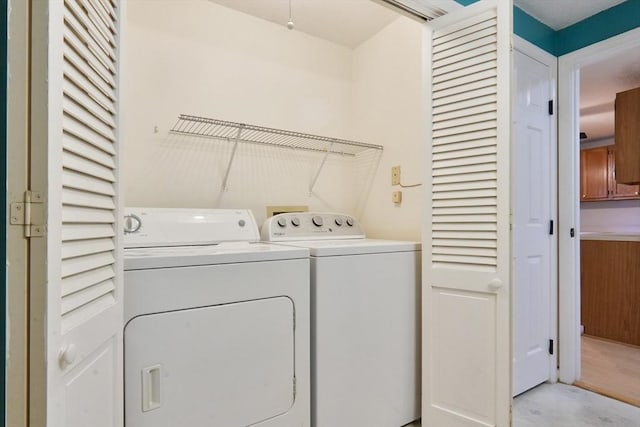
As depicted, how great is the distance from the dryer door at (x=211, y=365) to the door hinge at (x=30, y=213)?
57 cm

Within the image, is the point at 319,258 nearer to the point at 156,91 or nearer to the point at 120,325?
the point at 120,325

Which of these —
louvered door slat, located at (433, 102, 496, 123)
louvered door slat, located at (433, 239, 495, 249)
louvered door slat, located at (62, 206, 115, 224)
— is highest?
louvered door slat, located at (433, 102, 496, 123)

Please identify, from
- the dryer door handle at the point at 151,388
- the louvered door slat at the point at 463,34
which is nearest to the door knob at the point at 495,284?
the louvered door slat at the point at 463,34

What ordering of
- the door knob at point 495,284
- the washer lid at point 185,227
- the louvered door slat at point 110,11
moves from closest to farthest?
the louvered door slat at point 110,11 < the door knob at point 495,284 < the washer lid at point 185,227

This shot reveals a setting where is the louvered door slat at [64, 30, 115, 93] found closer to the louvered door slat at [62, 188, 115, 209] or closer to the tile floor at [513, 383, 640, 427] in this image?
the louvered door slat at [62, 188, 115, 209]

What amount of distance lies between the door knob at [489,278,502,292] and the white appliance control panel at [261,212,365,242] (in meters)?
0.93

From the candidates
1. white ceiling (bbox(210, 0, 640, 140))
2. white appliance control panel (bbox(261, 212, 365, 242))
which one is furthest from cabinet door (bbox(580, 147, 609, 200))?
white appliance control panel (bbox(261, 212, 365, 242))

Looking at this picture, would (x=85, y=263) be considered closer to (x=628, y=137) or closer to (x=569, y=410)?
(x=569, y=410)

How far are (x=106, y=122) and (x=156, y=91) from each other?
3.66 ft

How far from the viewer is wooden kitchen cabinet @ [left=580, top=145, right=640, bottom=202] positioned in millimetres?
4898

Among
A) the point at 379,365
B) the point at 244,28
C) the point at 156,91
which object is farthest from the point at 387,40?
the point at 379,365

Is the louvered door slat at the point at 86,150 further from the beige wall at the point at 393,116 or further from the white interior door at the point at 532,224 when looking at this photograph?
the white interior door at the point at 532,224

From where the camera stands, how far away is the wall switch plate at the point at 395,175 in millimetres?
2211

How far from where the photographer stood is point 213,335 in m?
1.29
